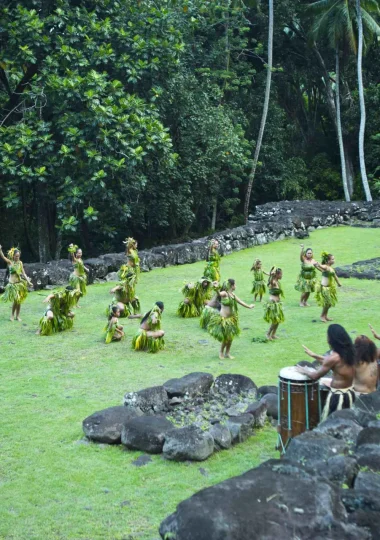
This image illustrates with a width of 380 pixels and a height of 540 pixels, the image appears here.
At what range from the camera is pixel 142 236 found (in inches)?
1087

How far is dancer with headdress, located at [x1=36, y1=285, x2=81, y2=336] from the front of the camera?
11.1 metres

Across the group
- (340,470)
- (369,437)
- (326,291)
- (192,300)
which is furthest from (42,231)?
(340,470)

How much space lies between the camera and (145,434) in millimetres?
6316

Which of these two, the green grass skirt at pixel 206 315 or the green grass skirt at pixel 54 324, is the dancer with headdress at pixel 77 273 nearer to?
the green grass skirt at pixel 54 324

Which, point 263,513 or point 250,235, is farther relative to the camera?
point 250,235

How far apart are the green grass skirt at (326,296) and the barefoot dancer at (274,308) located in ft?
4.42

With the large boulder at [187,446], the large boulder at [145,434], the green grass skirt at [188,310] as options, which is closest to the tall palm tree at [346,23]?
the green grass skirt at [188,310]

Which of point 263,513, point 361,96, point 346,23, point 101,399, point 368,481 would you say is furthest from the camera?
point 361,96

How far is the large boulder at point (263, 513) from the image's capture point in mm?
3611

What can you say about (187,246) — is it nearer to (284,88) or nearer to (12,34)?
(12,34)

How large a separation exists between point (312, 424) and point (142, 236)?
861 inches

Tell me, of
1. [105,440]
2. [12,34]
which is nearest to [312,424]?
[105,440]

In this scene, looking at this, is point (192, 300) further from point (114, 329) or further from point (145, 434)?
point (145, 434)

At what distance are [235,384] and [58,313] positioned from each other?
177 inches
